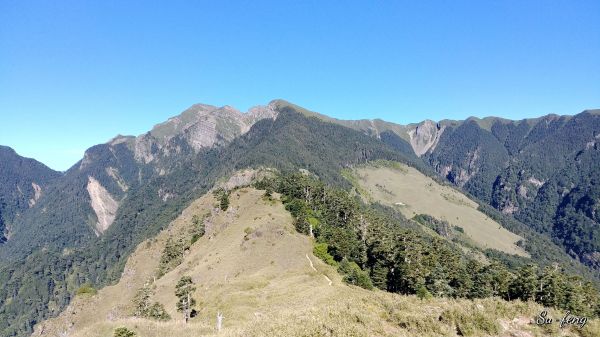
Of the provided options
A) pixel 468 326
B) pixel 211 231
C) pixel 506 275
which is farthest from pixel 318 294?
pixel 211 231

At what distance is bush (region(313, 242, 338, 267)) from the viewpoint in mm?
93375

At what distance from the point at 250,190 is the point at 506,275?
309ft

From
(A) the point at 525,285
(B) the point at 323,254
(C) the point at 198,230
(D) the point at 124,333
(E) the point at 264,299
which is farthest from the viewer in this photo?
(C) the point at 198,230

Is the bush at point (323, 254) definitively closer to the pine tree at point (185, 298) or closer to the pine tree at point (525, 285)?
the pine tree at point (185, 298)

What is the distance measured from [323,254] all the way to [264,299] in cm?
3452

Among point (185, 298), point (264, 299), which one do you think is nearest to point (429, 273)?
point (264, 299)

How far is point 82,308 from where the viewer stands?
419ft

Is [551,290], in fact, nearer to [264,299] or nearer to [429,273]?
[429,273]

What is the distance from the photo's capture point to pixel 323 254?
9544 cm

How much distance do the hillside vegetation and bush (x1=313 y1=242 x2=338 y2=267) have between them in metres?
1.90

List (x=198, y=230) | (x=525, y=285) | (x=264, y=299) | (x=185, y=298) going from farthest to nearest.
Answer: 1. (x=198, y=230)
2. (x=525, y=285)
3. (x=185, y=298)
4. (x=264, y=299)

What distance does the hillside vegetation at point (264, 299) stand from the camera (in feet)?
84.6

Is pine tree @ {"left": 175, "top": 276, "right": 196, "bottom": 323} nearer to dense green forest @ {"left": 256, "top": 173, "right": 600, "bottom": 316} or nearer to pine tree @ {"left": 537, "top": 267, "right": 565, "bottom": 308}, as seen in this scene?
dense green forest @ {"left": 256, "top": 173, "right": 600, "bottom": 316}

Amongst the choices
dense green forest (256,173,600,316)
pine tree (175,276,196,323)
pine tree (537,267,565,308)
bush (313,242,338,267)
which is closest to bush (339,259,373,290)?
dense green forest (256,173,600,316)
